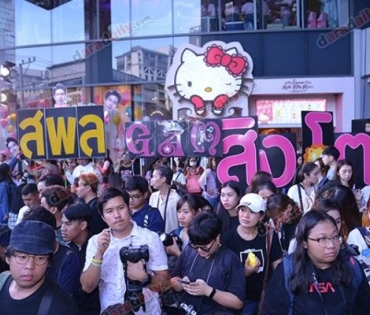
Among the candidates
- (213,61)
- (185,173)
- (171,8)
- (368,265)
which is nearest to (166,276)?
(368,265)

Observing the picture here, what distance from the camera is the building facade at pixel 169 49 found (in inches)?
641

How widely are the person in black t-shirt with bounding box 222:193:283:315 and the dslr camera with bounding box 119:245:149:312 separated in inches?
39.4

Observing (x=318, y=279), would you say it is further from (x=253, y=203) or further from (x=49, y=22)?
(x=49, y=22)

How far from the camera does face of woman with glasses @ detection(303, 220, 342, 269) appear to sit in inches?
113

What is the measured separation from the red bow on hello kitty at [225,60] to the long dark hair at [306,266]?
13.5m

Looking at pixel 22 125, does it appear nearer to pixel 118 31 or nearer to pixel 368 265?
pixel 368 265

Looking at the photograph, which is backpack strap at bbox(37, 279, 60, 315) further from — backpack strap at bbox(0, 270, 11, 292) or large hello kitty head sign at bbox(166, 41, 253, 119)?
large hello kitty head sign at bbox(166, 41, 253, 119)

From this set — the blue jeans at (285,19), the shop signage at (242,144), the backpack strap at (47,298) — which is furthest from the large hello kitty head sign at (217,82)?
the backpack strap at (47,298)

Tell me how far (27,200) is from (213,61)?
11.5 metres

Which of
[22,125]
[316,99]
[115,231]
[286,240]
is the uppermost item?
[316,99]

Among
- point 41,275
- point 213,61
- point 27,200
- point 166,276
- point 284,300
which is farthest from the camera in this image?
point 213,61

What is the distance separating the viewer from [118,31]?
1742 cm

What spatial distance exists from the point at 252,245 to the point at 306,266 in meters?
1.27

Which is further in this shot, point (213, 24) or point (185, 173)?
point (213, 24)
